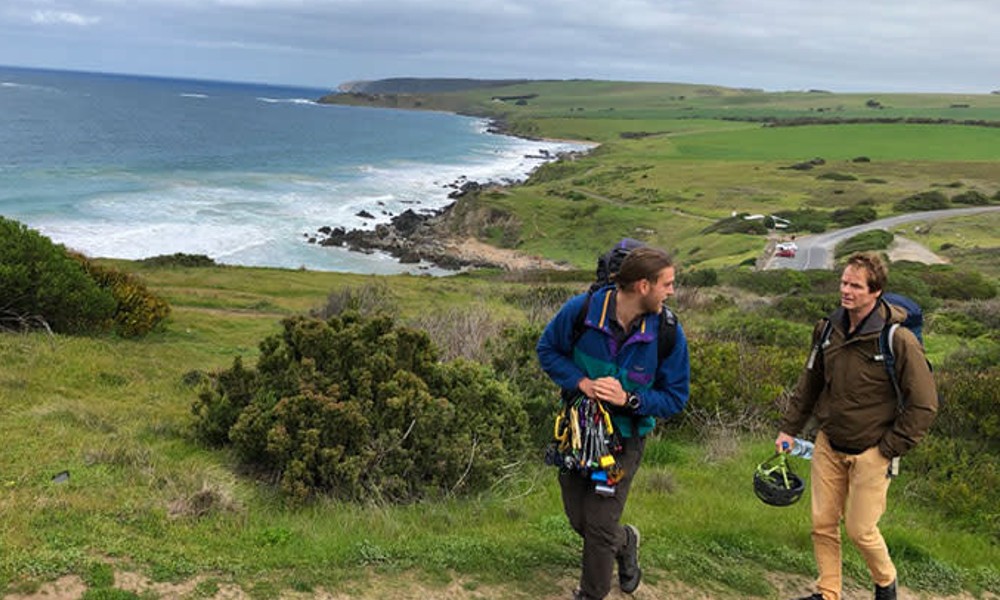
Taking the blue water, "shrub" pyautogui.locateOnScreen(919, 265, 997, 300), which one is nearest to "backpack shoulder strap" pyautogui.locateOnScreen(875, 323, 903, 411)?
"shrub" pyautogui.locateOnScreen(919, 265, 997, 300)

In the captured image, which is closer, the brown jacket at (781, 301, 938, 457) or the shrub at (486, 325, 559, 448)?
the brown jacket at (781, 301, 938, 457)

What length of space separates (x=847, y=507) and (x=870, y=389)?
0.83 meters

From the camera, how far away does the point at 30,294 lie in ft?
38.4

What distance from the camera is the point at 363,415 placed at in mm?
6316

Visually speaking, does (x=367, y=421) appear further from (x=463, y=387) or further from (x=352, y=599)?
(x=352, y=599)

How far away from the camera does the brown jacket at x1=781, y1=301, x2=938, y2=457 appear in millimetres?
4012

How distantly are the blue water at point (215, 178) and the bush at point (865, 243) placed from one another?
2690 cm

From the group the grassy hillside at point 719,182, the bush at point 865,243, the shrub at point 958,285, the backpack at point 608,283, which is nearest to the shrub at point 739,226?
the grassy hillside at point 719,182

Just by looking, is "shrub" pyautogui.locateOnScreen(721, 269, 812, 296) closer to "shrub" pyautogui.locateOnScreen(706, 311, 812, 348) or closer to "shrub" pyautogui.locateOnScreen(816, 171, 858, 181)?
"shrub" pyautogui.locateOnScreen(706, 311, 812, 348)

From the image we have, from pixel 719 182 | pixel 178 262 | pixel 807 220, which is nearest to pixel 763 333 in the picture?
pixel 178 262

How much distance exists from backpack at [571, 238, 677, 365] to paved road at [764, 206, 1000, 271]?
122ft

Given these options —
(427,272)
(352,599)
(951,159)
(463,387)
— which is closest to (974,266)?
(427,272)

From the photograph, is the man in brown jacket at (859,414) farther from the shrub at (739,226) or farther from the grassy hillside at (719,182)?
the shrub at (739,226)

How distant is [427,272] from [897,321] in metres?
45.7
